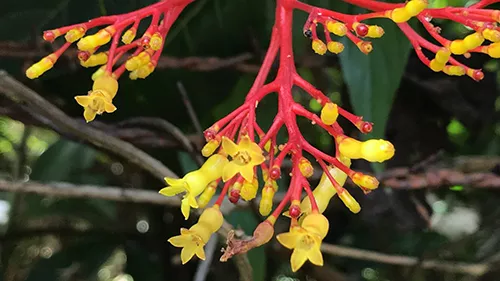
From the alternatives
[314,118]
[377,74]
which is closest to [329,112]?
[314,118]

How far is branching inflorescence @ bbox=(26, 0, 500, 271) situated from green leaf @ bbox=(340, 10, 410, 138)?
0.17 meters

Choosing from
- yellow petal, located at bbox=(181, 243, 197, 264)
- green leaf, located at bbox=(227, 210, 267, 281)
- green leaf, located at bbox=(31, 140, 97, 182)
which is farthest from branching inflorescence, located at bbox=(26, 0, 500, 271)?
green leaf, located at bbox=(31, 140, 97, 182)

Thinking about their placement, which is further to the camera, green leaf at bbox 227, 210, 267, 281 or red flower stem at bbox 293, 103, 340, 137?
green leaf at bbox 227, 210, 267, 281

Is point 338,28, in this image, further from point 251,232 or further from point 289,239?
point 251,232

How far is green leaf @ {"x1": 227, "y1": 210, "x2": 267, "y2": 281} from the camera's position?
2.39 feet

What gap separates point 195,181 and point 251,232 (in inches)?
16.3

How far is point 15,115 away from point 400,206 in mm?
527

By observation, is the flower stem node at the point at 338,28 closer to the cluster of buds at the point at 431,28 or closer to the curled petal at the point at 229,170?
the cluster of buds at the point at 431,28

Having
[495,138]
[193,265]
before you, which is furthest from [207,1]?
[495,138]

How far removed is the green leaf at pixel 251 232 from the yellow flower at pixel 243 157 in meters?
0.37

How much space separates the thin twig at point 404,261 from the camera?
2.62ft

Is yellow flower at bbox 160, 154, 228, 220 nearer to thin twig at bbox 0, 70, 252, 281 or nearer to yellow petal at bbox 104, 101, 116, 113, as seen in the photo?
yellow petal at bbox 104, 101, 116, 113

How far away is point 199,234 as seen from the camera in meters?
0.39

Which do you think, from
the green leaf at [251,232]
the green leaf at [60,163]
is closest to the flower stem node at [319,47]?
the green leaf at [251,232]
